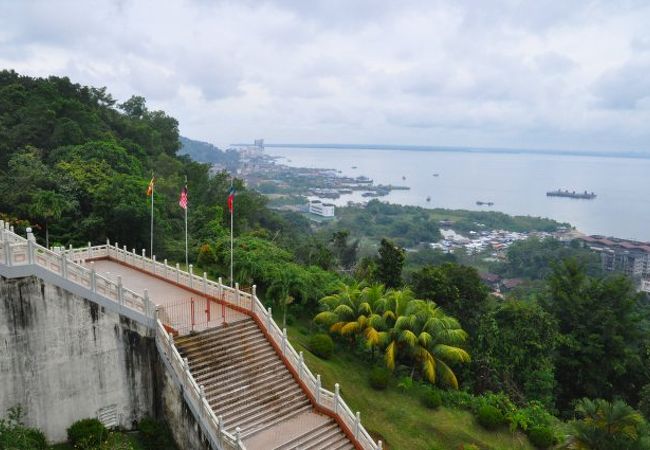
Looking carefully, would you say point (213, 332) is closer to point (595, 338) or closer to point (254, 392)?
point (254, 392)

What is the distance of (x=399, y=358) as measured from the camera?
66.5 feet

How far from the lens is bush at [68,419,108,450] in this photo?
13800 mm

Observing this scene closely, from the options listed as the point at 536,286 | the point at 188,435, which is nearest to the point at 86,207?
the point at 188,435

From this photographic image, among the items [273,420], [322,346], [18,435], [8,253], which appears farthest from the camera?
[322,346]

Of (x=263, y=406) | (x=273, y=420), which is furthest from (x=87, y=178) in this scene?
(x=273, y=420)

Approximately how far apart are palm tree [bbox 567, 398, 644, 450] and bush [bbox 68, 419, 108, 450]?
13167mm

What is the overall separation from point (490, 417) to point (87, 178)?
2456 centimetres

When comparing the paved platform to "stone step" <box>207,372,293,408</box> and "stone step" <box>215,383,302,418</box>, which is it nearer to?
"stone step" <box>207,372,293,408</box>

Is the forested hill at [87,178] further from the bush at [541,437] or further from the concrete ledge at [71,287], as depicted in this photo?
the bush at [541,437]

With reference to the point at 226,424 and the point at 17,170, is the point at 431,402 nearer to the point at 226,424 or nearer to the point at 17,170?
the point at 226,424

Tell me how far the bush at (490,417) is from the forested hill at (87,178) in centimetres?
1761

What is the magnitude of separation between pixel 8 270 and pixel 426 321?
1394cm

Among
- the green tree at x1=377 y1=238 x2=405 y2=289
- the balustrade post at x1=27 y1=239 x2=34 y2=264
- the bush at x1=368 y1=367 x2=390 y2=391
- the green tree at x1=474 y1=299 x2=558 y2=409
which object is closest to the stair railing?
the bush at x1=368 y1=367 x2=390 y2=391

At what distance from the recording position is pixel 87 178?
29141mm
